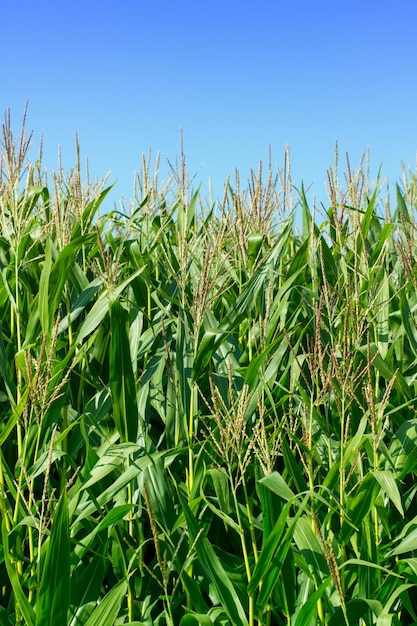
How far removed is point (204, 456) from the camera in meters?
2.30

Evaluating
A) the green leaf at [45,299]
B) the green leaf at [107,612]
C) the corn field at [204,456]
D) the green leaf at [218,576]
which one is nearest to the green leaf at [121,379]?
the corn field at [204,456]

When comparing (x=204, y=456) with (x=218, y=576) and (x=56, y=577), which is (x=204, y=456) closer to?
(x=218, y=576)

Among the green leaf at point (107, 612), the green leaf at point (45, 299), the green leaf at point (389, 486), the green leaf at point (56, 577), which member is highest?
the green leaf at point (45, 299)

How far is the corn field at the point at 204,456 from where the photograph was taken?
6.49 feet

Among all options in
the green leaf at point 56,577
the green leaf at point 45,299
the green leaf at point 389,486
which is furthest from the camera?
the green leaf at point 45,299

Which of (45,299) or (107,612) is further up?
(45,299)

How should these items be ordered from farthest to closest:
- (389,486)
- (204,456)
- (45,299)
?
(45,299) < (204,456) < (389,486)

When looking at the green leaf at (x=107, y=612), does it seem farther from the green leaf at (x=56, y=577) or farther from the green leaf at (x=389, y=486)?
the green leaf at (x=389, y=486)

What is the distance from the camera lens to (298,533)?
2068 millimetres

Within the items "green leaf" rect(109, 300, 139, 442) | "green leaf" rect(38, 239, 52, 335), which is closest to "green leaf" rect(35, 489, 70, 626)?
"green leaf" rect(109, 300, 139, 442)

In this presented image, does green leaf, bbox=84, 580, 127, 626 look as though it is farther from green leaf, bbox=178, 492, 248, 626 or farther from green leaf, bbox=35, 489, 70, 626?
green leaf, bbox=178, 492, 248, 626

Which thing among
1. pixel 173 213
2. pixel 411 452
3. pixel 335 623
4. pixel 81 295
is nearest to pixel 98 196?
pixel 173 213

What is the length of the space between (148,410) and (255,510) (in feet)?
1.80

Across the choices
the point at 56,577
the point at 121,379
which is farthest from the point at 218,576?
the point at 121,379
